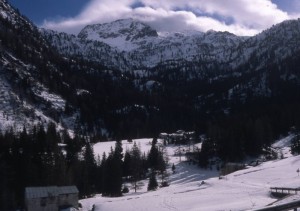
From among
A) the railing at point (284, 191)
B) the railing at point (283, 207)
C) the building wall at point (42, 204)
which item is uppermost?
the railing at point (283, 207)

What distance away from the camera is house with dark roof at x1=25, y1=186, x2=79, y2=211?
62.6 meters

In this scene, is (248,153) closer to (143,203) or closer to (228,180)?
(228,180)

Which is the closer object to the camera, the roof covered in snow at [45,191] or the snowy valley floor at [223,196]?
the snowy valley floor at [223,196]

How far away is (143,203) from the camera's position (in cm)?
4800

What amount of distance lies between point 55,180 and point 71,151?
3711 cm

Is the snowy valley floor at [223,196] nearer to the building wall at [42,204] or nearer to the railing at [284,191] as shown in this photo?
the railing at [284,191]

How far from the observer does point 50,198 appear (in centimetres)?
6334

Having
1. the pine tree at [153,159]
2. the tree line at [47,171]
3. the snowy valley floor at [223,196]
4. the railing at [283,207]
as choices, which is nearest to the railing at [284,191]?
the snowy valley floor at [223,196]

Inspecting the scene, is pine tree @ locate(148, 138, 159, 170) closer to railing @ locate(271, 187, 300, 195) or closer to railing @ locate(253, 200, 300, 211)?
railing @ locate(271, 187, 300, 195)

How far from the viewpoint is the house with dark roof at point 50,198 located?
62.6 meters

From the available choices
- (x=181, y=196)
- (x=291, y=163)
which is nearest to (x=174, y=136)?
(x=291, y=163)

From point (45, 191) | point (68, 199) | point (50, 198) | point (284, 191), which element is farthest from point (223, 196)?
point (45, 191)

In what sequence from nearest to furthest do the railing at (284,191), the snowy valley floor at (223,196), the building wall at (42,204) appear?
1. the railing at (284,191)
2. the snowy valley floor at (223,196)
3. the building wall at (42,204)

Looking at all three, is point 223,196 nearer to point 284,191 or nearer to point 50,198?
point 284,191
